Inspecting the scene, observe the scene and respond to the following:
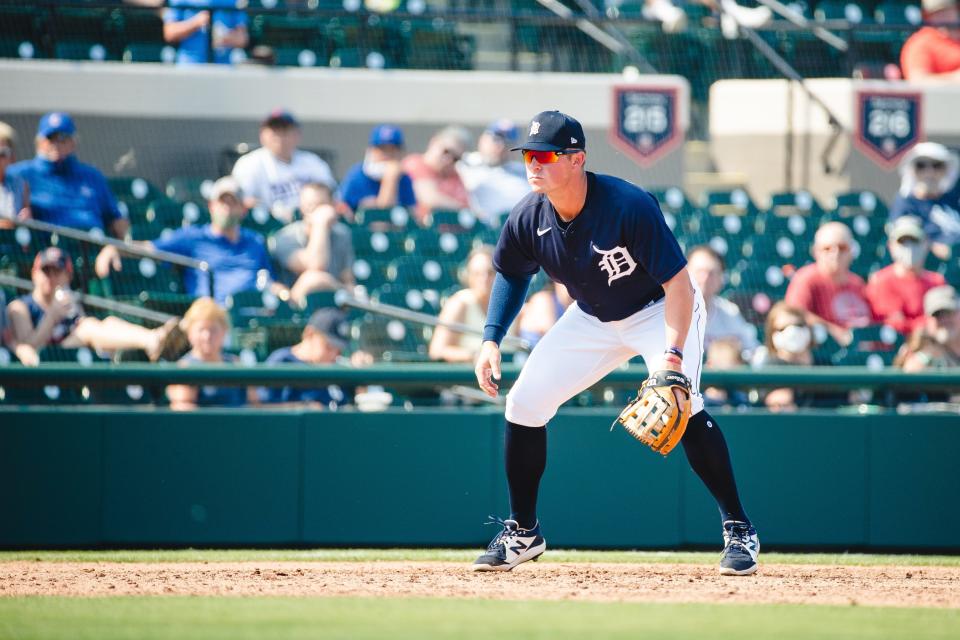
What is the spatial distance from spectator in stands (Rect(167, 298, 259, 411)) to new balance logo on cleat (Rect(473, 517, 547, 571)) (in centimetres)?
200

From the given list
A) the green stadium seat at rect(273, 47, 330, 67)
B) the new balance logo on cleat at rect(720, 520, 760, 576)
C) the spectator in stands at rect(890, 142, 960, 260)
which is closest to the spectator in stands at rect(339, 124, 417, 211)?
the green stadium seat at rect(273, 47, 330, 67)

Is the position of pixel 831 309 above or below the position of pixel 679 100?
below

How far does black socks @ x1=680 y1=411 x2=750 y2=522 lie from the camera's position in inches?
213

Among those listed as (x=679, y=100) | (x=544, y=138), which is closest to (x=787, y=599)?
(x=544, y=138)

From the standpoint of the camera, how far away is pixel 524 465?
5.59 metres

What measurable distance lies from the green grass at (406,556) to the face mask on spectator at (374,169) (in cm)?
397

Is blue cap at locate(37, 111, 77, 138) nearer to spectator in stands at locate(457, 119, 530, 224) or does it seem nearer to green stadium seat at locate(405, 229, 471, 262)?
green stadium seat at locate(405, 229, 471, 262)

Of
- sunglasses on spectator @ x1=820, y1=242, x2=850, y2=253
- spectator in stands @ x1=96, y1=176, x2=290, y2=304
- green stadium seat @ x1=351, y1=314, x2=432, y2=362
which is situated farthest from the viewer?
sunglasses on spectator @ x1=820, y1=242, x2=850, y2=253

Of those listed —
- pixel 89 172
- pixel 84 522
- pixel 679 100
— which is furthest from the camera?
pixel 679 100

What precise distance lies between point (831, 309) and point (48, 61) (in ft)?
20.6

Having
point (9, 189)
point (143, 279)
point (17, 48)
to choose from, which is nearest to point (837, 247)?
point (143, 279)

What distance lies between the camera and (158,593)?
16.3ft

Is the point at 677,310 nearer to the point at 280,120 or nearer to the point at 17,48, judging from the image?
the point at 280,120

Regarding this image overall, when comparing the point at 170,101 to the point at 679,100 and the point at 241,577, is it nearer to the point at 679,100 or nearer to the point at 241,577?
the point at 679,100
